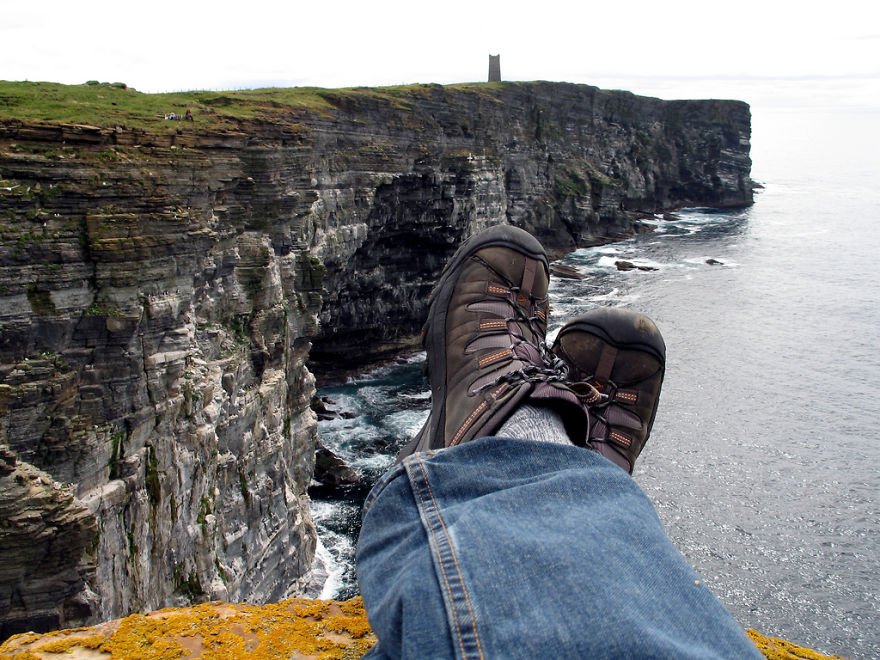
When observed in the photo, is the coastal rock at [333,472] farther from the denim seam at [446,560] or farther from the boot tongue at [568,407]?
the denim seam at [446,560]

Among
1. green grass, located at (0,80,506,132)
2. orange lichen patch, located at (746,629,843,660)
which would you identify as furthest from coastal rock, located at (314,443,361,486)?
orange lichen patch, located at (746,629,843,660)

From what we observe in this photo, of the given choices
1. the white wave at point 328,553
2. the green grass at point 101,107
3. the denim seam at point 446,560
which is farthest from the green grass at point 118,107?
the white wave at point 328,553

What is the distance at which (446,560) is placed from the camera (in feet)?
6.95

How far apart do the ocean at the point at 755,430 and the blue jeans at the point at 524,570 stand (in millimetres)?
18656

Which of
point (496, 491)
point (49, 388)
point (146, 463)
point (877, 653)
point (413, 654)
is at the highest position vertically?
point (496, 491)

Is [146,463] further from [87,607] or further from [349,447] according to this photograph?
[349,447]

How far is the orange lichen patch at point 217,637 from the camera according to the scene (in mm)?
3031

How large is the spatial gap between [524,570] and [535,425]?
1.40 m


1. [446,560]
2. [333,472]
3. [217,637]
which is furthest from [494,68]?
[446,560]

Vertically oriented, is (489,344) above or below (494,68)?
below

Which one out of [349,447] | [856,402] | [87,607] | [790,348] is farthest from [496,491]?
[790,348]

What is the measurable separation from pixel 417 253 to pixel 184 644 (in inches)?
1472

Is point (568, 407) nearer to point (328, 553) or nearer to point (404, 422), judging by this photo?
point (328, 553)

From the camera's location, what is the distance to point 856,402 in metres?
32.2
